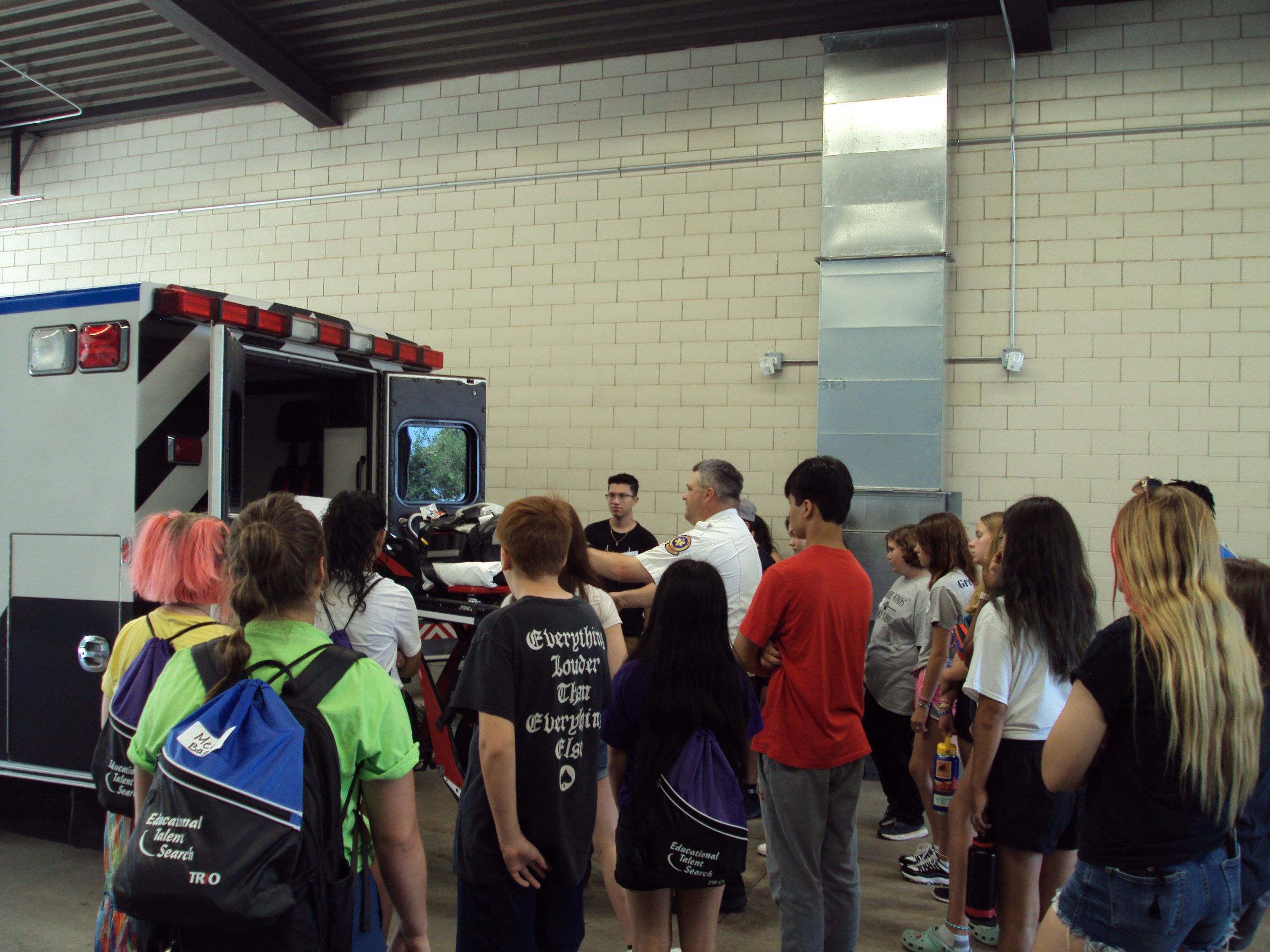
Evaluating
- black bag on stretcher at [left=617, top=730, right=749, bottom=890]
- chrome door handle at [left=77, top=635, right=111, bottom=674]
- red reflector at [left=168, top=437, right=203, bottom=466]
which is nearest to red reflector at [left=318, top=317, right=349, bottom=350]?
red reflector at [left=168, top=437, right=203, bottom=466]

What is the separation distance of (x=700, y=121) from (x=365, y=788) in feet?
23.6

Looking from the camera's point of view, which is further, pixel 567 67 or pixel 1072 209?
pixel 567 67

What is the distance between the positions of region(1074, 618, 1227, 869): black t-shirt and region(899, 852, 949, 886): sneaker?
277 cm

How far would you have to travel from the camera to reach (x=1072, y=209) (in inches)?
287

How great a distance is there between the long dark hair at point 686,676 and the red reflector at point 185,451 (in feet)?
8.75

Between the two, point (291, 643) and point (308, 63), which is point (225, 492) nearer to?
point (291, 643)

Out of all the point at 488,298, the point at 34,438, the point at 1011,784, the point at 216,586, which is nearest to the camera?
the point at 216,586

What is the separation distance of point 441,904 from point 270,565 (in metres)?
2.71

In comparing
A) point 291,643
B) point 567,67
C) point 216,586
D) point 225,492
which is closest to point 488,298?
point 567,67

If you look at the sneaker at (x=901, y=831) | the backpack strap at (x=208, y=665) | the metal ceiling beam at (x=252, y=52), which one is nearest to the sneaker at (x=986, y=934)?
the sneaker at (x=901, y=831)

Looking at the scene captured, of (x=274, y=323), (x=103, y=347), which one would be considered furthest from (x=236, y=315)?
(x=103, y=347)

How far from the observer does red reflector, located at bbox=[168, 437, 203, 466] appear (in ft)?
14.4

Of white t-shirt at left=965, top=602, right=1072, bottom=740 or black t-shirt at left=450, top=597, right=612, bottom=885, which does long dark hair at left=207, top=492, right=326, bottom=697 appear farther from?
white t-shirt at left=965, top=602, right=1072, bottom=740

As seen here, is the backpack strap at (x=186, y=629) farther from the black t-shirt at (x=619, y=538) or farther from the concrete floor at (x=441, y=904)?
the black t-shirt at (x=619, y=538)
